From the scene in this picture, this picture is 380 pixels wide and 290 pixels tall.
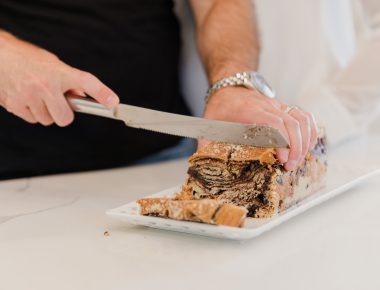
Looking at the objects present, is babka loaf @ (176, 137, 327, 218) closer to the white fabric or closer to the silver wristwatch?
the silver wristwatch

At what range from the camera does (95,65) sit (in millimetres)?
1456

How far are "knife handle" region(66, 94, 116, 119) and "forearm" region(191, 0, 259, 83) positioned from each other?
43cm

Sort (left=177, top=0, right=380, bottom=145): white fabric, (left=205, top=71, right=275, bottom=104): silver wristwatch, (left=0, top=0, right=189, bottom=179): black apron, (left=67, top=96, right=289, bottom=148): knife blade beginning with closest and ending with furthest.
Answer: (left=67, top=96, right=289, bottom=148): knife blade < (left=205, top=71, right=275, bottom=104): silver wristwatch < (left=0, top=0, right=189, bottom=179): black apron < (left=177, top=0, right=380, bottom=145): white fabric

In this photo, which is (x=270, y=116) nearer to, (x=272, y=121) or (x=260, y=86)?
(x=272, y=121)

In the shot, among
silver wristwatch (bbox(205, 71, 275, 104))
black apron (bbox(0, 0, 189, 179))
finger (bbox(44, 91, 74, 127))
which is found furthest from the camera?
black apron (bbox(0, 0, 189, 179))

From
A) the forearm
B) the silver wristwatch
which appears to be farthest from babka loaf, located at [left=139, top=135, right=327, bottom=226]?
the forearm

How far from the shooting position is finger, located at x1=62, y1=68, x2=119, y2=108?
1.02 m

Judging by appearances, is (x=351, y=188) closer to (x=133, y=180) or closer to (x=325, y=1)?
(x=133, y=180)

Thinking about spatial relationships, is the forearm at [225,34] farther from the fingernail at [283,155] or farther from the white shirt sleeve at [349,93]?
the fingernail at [283,155]

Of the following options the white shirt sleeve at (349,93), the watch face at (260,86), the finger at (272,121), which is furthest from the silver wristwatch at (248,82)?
the white shirt sleeve at (349,93)

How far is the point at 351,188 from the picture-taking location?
1.19 metres

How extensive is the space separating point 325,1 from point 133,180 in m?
0.71

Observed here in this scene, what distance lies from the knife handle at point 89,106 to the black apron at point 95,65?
0.37 metres

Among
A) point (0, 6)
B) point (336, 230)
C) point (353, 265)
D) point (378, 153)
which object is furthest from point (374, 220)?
point (0, 6)
